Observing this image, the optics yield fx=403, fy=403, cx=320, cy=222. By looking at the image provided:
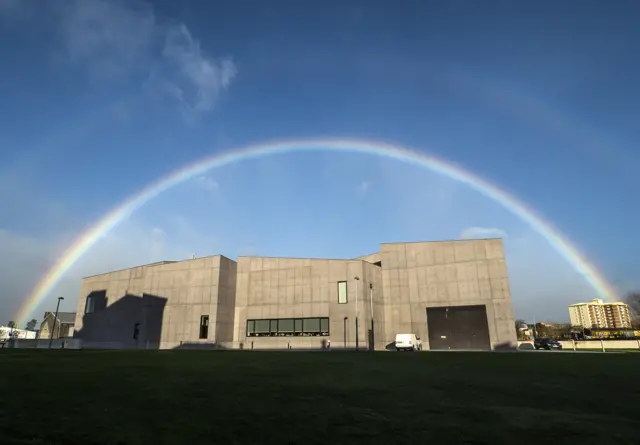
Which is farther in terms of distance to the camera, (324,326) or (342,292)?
(342,292)

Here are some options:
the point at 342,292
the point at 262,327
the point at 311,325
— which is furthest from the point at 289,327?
the point at 342,292

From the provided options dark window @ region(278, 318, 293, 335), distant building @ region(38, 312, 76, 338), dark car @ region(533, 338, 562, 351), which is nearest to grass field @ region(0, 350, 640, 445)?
dark window @ region(278, 318, 293, 335)

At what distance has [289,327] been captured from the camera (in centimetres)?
6316

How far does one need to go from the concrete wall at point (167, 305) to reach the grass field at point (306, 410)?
172ft

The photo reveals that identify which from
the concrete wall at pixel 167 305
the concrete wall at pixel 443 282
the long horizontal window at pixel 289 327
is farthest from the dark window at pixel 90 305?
the concrete wall at pixel 443 282

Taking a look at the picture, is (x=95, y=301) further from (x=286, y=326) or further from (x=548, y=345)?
(x=548, y=345)

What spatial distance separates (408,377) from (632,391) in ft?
21.5

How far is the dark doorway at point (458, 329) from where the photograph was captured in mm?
68250

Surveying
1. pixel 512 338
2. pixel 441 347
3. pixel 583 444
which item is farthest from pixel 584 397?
pixel 441 347

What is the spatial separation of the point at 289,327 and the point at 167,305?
21.4 metres

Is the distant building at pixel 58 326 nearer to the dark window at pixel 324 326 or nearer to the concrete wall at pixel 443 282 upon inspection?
the dark window at pixel 324 326

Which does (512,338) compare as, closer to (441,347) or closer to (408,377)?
(441,347)

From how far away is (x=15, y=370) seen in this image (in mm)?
14453

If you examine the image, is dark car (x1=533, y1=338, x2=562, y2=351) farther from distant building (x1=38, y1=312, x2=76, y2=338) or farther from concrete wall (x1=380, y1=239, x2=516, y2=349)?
distant building (x1=38, y1=312, x2=76, y2=338)
